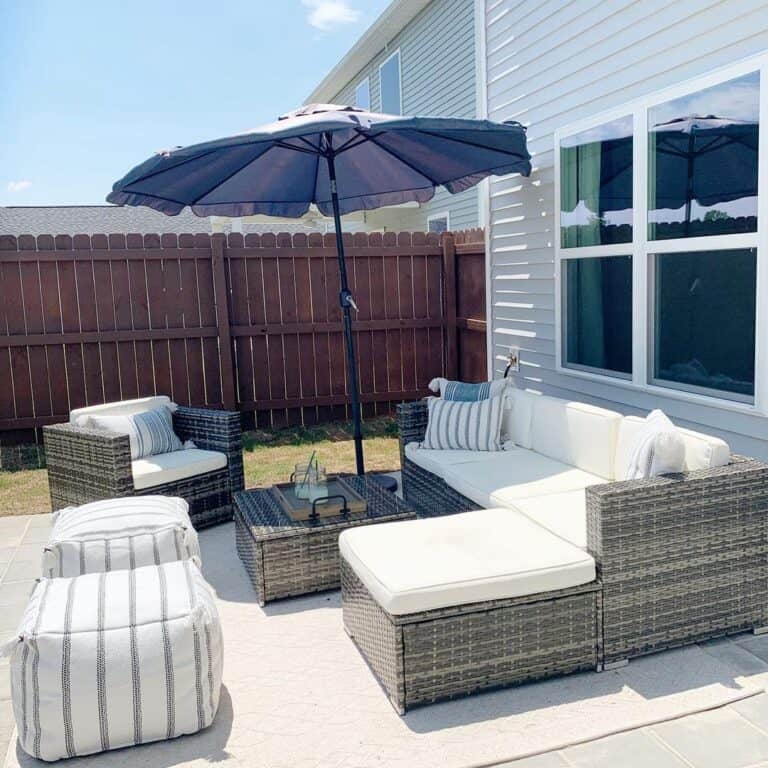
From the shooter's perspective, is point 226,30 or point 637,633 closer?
point 637,633

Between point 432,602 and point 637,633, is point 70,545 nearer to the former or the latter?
point 432,602

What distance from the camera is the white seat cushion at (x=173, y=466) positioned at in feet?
15.1

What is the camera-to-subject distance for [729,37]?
3650 mm

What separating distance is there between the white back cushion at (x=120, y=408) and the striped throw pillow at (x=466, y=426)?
180 centimetres

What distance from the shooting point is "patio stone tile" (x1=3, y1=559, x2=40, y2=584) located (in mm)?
4148

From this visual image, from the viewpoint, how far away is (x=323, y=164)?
559 centimetres

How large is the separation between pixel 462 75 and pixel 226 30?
705 centimetres

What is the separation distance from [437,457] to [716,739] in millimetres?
2359

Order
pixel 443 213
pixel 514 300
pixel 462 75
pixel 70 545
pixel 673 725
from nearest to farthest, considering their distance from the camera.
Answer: pixel 673 725
pixel 70 545
pixel 514 300
pixel 462 75
pixel 443 213

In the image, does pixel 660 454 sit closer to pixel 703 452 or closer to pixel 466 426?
pixel 703 452

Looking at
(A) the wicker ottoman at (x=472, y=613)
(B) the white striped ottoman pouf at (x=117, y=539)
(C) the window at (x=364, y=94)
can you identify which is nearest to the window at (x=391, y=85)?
(C) the window at (x=364, y=94)

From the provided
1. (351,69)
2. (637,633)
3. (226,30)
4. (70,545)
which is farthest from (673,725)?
(226,30)

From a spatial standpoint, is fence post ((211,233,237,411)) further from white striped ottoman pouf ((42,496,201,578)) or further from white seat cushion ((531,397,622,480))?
white striped ottoman pouf ((42,496,201,578))

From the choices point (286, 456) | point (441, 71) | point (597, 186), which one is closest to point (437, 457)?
point (597, 186)
